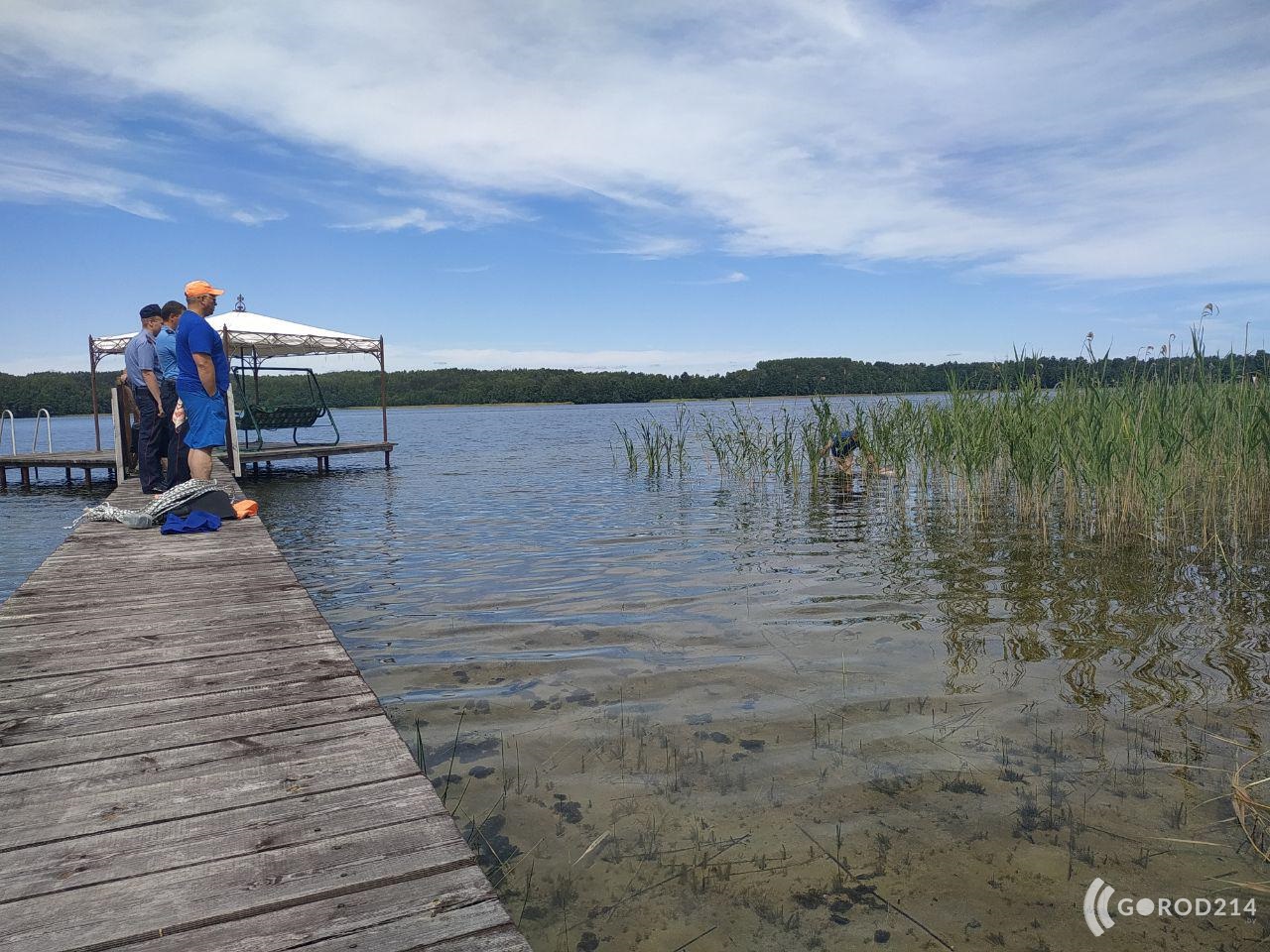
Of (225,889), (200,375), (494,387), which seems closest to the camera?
(225,889)

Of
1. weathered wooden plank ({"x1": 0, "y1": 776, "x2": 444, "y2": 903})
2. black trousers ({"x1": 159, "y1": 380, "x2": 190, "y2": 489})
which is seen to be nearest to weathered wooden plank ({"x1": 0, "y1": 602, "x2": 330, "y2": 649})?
weathered wooden plank ({"x1": 0, "y1": 776, "x2": 444, "y2": 903})

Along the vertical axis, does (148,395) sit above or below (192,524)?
above

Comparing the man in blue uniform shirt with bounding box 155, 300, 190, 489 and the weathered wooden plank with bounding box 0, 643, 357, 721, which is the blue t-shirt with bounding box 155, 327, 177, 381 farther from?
the weathered wooden plank with bounding box 0, 643, 357, 721

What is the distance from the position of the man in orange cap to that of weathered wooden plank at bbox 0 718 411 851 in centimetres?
487

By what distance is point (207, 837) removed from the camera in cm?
175

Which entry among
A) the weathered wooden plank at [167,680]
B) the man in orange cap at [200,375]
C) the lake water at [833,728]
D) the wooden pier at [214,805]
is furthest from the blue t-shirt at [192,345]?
the weathered wooden plank at [167,680]

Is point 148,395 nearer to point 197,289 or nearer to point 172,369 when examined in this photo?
point 172,369

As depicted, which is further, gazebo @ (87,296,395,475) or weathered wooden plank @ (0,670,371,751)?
gazebo @ (87,296,395,475)

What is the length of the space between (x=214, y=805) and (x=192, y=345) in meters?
5.32

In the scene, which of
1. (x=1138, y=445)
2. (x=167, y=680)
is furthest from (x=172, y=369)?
(x=1138, y=445)

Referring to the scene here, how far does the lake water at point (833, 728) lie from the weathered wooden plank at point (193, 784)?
711mm

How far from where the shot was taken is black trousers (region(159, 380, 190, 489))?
787 cm

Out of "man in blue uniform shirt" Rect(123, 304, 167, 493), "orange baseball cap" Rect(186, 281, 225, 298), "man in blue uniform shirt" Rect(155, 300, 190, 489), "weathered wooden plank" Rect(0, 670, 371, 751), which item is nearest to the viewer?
"weathered wooden plank" Rect(0, 670, 371, 751)

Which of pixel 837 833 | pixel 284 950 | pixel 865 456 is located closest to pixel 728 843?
pixel 837 833
